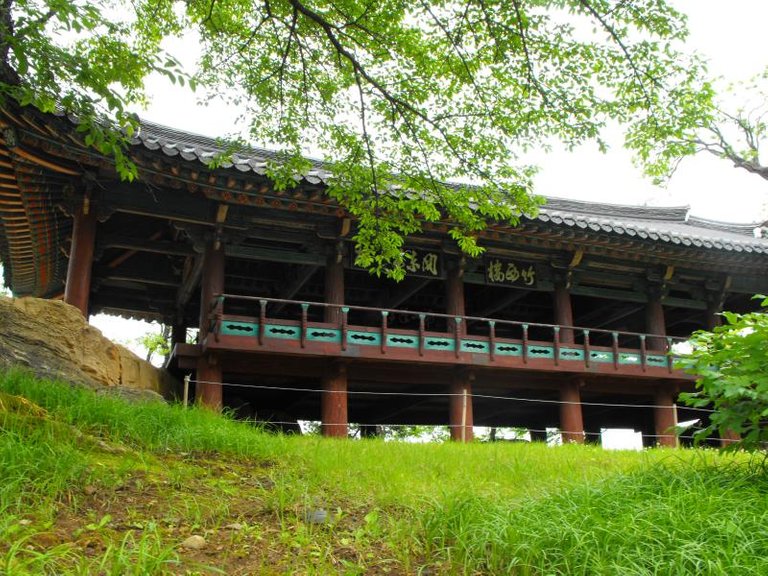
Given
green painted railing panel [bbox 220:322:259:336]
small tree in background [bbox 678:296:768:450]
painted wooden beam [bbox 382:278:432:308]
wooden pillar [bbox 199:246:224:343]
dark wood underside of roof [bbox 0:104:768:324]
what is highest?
dark wood underside of roof [bbox 0:104:768:324]

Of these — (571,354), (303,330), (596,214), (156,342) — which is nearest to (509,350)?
(571,354)

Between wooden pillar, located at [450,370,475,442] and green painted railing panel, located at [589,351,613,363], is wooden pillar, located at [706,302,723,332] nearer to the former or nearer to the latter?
green painted railing panel, located at [589,351,613,363]

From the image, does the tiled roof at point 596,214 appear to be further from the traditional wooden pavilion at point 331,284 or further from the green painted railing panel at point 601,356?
the green painted railing panel at point 601,356

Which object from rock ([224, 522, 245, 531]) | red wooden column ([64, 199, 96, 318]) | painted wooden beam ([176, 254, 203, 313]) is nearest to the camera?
rock ([224, 522, 245, 531])

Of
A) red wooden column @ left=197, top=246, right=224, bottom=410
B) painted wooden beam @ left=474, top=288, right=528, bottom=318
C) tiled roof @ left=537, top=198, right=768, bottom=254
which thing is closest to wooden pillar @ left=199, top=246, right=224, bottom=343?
red wooden column @ left=197, top=246, right=224, bottom=410

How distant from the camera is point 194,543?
4297 mm

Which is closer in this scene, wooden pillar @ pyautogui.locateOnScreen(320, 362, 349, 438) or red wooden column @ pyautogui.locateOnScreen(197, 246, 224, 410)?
red wooden column @ pyautogui.locateOnScreen(197, 246, 224, 410)

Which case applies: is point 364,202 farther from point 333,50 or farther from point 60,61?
point 60,61

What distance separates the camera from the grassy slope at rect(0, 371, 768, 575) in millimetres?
4086

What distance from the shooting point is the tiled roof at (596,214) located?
10773 mm

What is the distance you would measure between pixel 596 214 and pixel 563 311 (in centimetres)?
932

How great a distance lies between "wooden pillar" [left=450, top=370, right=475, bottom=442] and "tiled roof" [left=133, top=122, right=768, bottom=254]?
3379mm

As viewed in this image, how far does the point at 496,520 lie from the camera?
4719mm

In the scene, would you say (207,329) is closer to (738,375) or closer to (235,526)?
(235,526)
